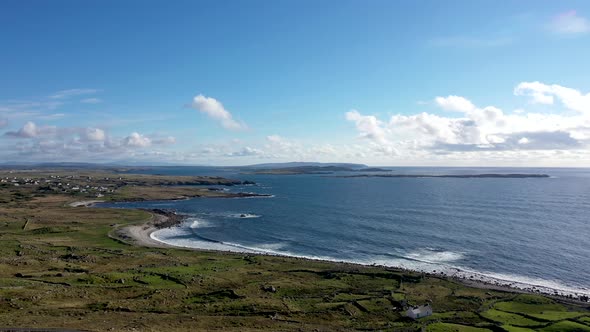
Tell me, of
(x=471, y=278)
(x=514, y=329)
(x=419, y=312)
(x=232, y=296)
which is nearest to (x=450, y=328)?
(x=419, y=312)

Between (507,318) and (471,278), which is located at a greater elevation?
(507,318)

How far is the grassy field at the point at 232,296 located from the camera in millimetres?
44625

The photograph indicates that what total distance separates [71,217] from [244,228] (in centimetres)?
5586

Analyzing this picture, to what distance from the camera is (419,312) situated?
158ft

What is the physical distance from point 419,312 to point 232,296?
23.4 m

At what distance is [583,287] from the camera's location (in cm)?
6725

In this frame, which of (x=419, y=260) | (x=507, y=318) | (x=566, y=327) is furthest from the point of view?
(x=419, y=260)

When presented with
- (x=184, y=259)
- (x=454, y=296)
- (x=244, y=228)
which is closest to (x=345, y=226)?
(x=244, y=228)

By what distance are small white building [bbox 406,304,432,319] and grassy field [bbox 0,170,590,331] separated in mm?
1222

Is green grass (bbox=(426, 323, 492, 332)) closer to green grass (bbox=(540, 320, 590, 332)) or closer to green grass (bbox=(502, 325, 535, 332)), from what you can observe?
green grass (bbox=(502, 325, 535, 332))

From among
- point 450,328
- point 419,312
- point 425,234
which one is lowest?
point 425,234

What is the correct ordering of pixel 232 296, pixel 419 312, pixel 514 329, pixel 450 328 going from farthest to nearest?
pixel 232 296
pixel 419 312
pixel 514 329
pixel 450 328

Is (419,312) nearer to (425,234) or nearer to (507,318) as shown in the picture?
(507,318)

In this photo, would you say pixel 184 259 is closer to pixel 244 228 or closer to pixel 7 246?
pixel 7 246
